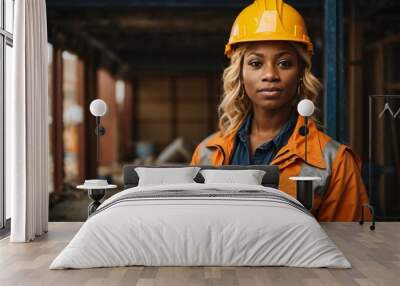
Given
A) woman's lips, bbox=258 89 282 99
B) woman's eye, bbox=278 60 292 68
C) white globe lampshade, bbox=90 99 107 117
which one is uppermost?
woman's eye, bbox=278 60 292 68

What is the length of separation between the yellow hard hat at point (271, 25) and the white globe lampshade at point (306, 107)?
1.88 ft

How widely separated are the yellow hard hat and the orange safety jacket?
2.53 ft

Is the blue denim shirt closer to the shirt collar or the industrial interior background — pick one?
the shirt collar

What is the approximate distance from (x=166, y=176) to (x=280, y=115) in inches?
48.5

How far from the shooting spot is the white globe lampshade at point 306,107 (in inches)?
211

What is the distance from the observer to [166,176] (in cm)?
542

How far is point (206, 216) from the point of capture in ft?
13.1

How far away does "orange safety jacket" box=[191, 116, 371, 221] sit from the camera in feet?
17.8

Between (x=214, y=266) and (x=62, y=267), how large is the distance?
0.96 meters

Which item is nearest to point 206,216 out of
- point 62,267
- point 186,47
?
point 62,267

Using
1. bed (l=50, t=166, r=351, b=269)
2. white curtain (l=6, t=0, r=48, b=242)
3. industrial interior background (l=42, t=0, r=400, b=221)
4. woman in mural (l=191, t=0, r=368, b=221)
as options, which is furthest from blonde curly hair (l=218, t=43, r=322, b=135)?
bed (l=50, t=166, r=351, b=269)

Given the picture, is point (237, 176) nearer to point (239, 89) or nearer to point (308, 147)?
point (308, 147)

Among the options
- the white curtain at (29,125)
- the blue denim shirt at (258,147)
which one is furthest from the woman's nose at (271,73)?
the white curtain at (29,125)

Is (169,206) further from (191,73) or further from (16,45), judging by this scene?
(191,73)
